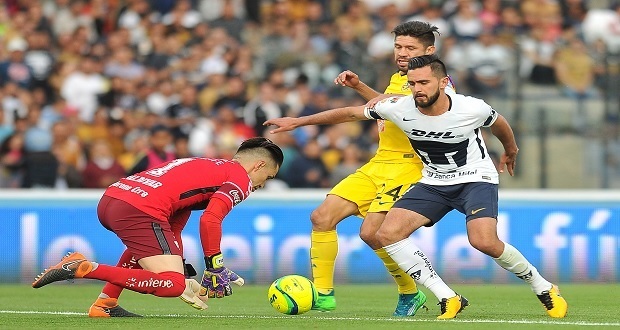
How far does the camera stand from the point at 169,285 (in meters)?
8.43

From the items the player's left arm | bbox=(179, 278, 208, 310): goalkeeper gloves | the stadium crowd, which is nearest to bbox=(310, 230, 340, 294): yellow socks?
bbox=(179, 278, 208, 310): goalkeeper gloves

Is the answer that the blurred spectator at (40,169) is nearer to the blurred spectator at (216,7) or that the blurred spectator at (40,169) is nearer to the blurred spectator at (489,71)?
the blurred spectator at (216,7)

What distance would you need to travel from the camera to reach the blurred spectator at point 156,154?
1391 centimetres

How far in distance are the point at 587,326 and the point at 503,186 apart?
8.69 metres

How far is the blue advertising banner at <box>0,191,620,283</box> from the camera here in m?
14.4

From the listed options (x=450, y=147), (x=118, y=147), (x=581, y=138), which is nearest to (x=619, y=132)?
(x=581, y=138)

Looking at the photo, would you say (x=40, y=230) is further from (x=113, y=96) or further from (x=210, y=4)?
(x=210, y=4)

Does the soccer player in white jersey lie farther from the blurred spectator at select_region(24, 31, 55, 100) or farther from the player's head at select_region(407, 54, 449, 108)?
the blurred spectator at select_region(24, 31, 55, 100)

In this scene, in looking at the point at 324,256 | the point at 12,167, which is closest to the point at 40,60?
the point at 12,167

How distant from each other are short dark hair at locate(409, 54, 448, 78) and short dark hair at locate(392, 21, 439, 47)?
2.43 ft

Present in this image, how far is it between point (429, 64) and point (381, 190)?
144 cm

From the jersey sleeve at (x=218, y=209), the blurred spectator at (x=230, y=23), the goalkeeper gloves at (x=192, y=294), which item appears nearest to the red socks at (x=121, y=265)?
the goalkeeper gloves at (x=192, y=294)

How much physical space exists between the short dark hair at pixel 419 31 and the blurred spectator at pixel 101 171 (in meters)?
6.91

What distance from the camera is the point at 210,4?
63.4 ft
